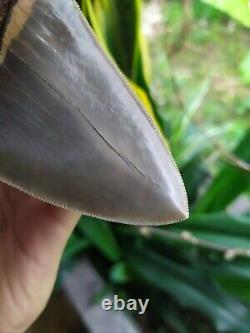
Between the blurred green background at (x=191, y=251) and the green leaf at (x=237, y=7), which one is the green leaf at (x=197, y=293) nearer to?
the blurred green background at (x=191, y=251)

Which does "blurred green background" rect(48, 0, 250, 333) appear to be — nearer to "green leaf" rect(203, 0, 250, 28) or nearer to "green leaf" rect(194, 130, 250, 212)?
"green leaf" rect(194, 130, 250, 212)

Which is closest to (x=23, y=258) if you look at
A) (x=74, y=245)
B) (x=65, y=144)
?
(x=65, y=144)

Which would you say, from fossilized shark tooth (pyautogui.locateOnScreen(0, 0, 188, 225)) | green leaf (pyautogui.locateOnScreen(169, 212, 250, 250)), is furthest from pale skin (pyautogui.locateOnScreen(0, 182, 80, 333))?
green leaf (pyautogui.locateOnScreen(169, 212, 250, 250))

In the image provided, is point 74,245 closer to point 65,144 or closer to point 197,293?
point 197,293

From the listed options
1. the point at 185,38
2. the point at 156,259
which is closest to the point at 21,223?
the point at 156,259

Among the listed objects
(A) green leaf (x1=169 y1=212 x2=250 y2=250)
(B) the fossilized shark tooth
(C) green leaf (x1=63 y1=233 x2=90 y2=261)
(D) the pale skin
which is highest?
(B) the fossilized shark tooth

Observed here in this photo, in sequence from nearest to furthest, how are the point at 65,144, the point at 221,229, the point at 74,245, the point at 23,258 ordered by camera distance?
1. the point at 65,144
2. the point at 23,258
3. the point at 221,229
4. the point at 74,245

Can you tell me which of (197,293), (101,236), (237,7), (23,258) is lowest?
(197,293)
